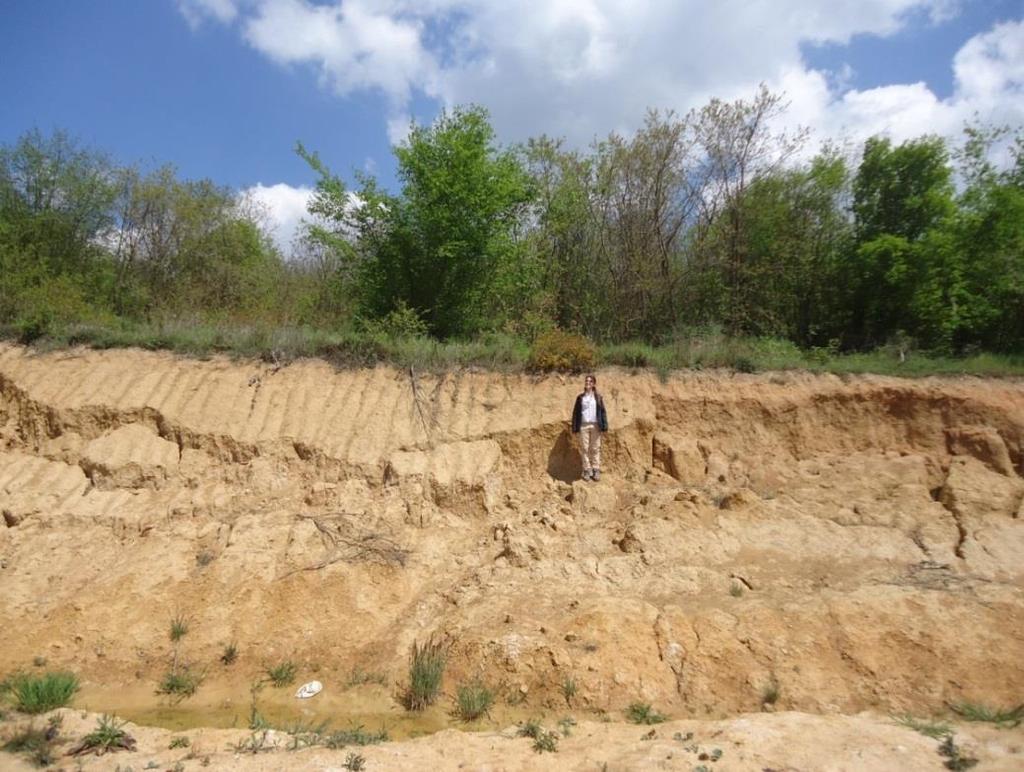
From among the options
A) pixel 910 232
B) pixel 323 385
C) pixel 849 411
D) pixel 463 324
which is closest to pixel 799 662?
pixel 849 411

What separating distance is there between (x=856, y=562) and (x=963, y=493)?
2.32 meters

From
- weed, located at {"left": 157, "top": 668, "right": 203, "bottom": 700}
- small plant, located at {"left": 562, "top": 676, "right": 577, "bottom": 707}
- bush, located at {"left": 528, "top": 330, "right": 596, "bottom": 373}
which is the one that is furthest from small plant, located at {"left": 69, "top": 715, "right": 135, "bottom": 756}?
bush, located at {"left": 528, "top": 330, "right": 596, "bottom": 373}

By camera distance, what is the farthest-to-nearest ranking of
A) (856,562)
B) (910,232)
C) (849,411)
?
(910,232) → (849,411) → (856,562)

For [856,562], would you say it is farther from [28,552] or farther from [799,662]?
[28,552]

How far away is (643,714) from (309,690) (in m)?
3.80

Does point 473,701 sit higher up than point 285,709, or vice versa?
point 473,701

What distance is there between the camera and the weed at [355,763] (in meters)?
5.37

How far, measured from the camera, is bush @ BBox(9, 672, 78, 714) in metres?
6.54

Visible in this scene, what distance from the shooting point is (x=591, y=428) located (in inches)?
403

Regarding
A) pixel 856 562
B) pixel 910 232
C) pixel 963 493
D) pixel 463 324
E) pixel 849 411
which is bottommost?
pixel 856 562

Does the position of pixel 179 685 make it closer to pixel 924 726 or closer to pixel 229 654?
pixel 229 654

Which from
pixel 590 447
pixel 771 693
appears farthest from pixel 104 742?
pixel 590 447

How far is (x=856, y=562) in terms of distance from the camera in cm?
868

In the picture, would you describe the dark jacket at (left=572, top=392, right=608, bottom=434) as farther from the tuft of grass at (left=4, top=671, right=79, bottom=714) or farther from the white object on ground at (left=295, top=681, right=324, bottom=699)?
the tuft of grass at (left=4, top=671, right=79, bottom=714)
